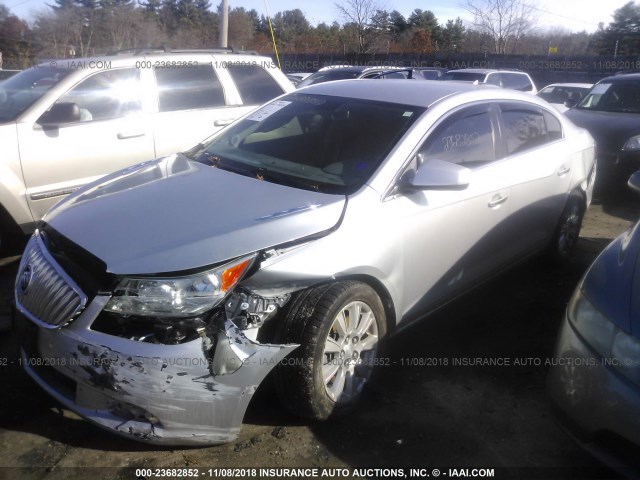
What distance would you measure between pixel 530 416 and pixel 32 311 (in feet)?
8.44

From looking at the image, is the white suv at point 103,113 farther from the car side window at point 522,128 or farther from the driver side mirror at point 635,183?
the driver side mirror at point 635,183

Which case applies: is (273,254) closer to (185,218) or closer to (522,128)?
(185,218)

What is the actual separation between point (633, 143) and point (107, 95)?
21.1 ft

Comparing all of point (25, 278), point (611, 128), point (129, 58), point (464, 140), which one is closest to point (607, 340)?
point (464, 140)

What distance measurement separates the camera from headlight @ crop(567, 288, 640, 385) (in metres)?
2.17

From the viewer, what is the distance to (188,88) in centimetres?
588

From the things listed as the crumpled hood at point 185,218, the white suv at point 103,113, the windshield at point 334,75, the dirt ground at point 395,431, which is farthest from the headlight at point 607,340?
the windshield at point 334,75

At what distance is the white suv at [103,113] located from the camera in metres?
4.79

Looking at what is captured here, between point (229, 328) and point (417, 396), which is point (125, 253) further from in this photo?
point (417, 396)

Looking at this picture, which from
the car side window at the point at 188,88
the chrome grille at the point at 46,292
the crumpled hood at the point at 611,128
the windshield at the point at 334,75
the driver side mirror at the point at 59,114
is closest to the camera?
the chrome grille at the point at 46,292

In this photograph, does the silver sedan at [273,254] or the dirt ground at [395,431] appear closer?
the silver sedan at [273,254]

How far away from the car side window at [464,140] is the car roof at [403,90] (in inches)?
6.6

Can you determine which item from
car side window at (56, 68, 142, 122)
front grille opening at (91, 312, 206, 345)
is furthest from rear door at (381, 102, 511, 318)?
car side window at (56, 68, 142, 122)

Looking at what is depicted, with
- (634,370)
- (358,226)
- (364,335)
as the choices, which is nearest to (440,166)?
(358,226)
